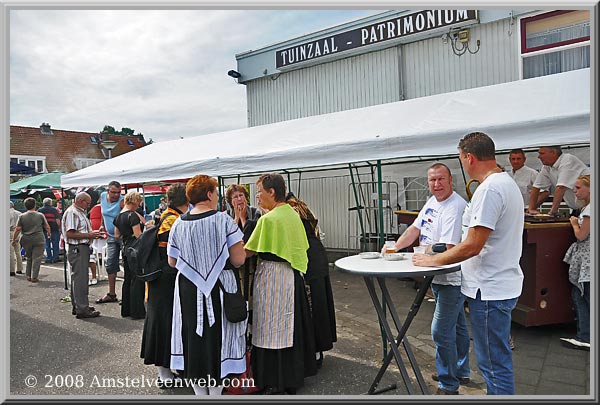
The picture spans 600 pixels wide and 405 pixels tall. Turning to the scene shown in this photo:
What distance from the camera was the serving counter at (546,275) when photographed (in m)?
4.03

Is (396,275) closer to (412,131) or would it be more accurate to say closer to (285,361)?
(285,361)

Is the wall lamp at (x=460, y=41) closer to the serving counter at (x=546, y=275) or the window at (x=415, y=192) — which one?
the window at (x=415, y=192)

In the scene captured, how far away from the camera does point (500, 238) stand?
2338 millimetres

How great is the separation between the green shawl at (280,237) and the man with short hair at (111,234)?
3.74 m

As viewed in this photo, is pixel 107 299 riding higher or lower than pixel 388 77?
lower

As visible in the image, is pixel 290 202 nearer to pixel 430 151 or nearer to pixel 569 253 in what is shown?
pixel 430 151

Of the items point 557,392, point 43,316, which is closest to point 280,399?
point 557,392

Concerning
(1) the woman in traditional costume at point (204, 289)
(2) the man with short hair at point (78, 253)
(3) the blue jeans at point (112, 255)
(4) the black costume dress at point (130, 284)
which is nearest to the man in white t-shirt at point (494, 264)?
(1) the woman in traditional costume at point (204, 289)

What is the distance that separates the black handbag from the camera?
2941 millimetres

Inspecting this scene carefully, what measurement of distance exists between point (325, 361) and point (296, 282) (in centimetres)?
104

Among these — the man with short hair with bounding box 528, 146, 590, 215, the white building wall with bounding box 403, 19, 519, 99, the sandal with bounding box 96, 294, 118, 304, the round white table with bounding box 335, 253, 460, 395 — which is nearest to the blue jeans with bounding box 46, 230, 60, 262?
the sandal with bounding box 96, 294, 118, 304

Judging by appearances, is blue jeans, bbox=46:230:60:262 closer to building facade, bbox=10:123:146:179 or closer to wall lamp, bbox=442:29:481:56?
building facade, bbox=10:123:146:179

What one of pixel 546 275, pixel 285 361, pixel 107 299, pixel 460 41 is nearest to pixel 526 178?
pixel 546 275

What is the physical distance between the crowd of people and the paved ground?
22cm
